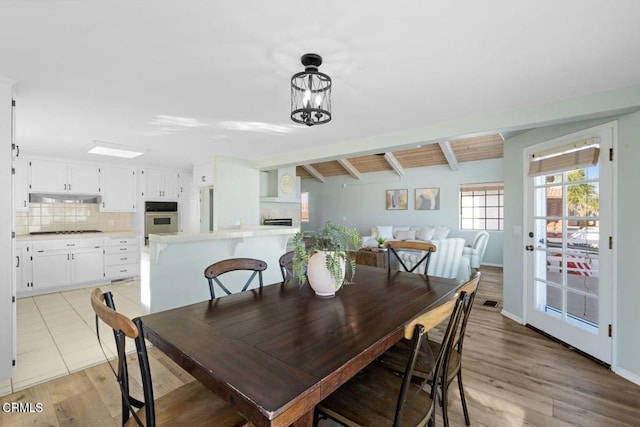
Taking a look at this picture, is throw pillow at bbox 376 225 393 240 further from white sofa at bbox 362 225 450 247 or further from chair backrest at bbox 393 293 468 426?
chair backrest at bbox 393 293 468 426

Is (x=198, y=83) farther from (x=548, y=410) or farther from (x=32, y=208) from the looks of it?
(x=32, y=208)

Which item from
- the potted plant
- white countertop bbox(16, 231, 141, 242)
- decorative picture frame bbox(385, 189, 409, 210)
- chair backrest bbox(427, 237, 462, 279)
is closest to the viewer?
the potted plant

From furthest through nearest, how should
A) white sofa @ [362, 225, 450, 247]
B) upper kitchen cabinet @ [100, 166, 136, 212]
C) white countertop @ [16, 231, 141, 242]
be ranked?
white sofa @ [362, 225, 450, 247] → upper kitchen cabinet @ [100, 166, 136, 212] → white countertop @ [16, 231, 141, 242]

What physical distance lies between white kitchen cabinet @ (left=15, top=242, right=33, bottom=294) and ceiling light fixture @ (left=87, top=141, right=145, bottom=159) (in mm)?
1693

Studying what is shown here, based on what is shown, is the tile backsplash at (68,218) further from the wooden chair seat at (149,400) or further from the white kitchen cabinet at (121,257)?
the wooden chair seat at (149,400)

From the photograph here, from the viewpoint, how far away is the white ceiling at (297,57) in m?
1.43

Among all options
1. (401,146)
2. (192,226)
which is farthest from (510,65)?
(192,226)

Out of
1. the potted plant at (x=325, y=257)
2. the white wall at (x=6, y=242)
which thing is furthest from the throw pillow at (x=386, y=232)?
the white wall at (x=6, y=242)

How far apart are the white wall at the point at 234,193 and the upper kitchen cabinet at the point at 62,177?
2.29m

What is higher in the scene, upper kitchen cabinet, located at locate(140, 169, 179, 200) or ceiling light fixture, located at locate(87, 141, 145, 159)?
ceiling light fixture, located at locate(87, 141, 145, 159)

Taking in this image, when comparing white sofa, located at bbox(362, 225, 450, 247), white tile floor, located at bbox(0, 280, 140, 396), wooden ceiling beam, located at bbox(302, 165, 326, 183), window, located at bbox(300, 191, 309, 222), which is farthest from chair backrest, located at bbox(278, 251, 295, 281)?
window, located at bbox(300, 191, 309, 222)

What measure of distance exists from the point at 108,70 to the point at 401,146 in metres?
2.93

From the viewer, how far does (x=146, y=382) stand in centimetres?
99

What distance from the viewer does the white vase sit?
1.83 m
